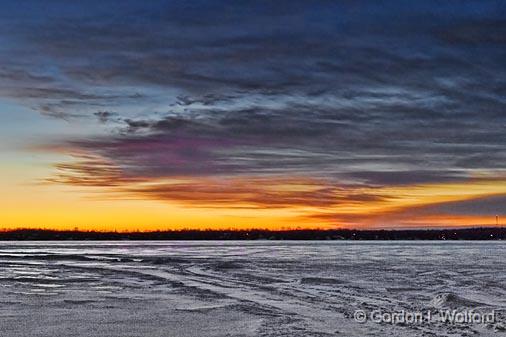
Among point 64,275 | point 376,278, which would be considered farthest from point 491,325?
point 64,275

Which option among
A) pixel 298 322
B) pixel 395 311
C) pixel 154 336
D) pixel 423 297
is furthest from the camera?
pixel 423 297

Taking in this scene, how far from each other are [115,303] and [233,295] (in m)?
4.22

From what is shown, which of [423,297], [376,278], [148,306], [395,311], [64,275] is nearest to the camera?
[395,311]

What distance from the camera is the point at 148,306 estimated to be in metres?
19.8

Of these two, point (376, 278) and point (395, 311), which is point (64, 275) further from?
point (395, 311)

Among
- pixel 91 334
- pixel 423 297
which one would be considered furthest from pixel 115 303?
pixel 423 297

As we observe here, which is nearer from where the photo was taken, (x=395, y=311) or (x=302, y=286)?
(x=395, y=311)

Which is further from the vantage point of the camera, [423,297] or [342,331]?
[423,297]

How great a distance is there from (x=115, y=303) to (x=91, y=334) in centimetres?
578

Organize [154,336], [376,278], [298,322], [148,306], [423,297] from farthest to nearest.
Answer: [376,278] < [423,297] < [148,306] < [298,322] < [154,336]

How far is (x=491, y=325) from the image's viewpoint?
1552 cm

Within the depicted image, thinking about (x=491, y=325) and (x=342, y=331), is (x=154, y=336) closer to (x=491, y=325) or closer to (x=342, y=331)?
(x=342, y=331)

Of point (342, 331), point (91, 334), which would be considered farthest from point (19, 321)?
point (342, 331)

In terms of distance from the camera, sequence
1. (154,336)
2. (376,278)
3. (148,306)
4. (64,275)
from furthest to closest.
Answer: (64,275), (376,278), (148,306), (154,336)
